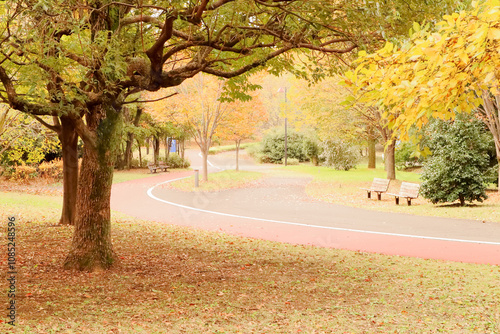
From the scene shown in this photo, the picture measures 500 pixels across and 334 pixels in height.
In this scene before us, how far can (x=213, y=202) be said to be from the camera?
1966 centimetres

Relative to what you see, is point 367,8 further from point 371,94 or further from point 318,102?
point 318,102

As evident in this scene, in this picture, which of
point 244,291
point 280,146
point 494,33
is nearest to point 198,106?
point 244,291

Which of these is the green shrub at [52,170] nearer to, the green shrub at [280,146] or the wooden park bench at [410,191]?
the wooden park bench at [410,191]

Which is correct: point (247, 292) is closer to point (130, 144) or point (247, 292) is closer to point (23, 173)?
point (23, 173)

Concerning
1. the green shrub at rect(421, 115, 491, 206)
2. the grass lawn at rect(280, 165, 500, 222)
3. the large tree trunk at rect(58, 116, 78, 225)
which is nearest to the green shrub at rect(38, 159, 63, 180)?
the grass lawn at rect(280, 165, 500, 222)

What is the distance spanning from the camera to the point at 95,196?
7492 mm

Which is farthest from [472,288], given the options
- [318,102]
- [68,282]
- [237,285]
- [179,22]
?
[318,102]

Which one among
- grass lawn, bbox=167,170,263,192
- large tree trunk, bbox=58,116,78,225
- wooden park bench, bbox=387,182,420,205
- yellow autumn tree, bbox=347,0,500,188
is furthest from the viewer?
grass lawn, bbox=167,170,263,192

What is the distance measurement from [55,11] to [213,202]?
45.6 ft

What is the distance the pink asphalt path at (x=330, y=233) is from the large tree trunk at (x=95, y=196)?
17.9 feet

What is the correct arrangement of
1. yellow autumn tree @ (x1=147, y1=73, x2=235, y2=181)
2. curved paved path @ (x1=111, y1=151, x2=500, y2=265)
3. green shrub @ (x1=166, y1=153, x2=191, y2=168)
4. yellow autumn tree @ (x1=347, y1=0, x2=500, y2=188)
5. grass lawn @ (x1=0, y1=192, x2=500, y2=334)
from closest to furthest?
yellow autumn tree @ (x1=347, y1=0, x2=500, y2=188)
grass lawn @ (x1=0, y1=192, x2=500, y2=334)
curved paved path @ (x1=111, y1=151, x2=500, y2=265)
yellow autumn tree @ (x1=147, y1=73, x2=235, y2=181)
green shrub @ (x1=166, y1=153, x2=191, y2=168)

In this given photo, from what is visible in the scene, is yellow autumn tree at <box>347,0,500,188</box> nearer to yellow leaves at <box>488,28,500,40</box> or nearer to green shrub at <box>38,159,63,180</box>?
yellow leaves at <box>488,28,500,40</box>

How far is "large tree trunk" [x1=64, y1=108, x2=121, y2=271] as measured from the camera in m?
7.48

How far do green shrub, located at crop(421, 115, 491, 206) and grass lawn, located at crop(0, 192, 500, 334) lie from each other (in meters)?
9.15
